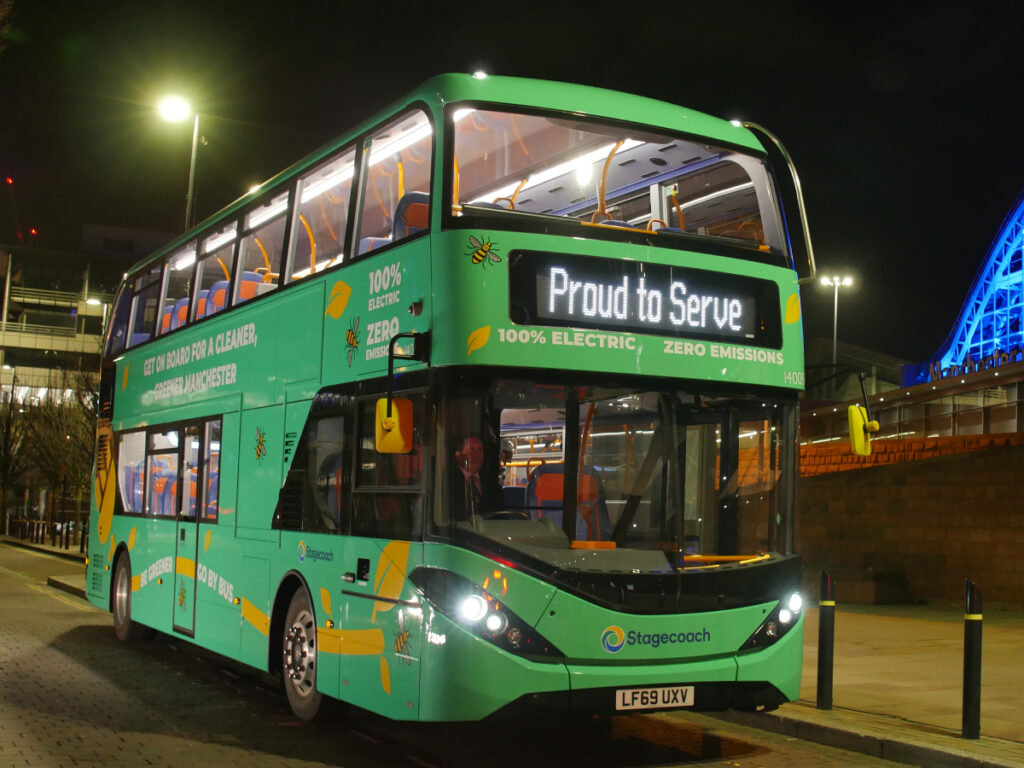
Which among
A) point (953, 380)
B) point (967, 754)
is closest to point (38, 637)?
point (967, 754)

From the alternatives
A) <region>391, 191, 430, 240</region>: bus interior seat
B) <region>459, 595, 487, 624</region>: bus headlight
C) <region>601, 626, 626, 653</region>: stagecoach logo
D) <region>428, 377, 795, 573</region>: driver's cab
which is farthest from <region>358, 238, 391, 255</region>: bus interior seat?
<region>601, 626, 626, 653</region>: stagecoach logo

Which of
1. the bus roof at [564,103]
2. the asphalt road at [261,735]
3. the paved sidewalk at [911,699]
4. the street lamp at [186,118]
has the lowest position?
the asphalt road at [261,735]

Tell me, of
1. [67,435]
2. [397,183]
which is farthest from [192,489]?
[67,435]

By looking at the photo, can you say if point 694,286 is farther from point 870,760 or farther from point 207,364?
point 207,364

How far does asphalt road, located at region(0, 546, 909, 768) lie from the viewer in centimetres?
764

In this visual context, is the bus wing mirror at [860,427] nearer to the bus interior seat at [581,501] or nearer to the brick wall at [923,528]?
the bus interior seat at [581,501]

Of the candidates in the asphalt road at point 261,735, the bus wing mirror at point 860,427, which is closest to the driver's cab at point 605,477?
the bus wing mirror at point 860,427

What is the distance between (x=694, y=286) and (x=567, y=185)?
6.06 ft

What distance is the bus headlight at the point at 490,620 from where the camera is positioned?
6.82 m

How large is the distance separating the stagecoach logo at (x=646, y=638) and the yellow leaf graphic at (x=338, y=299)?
3034 millimetres

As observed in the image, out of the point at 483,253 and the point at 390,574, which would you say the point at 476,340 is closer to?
the point at 483,253

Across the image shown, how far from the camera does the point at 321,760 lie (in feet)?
24.9

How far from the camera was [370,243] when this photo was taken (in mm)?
8406

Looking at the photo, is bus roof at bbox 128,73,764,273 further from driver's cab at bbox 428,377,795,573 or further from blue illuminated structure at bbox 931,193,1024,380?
→ blue illuminated structure at bbox 931,193,1024,380
